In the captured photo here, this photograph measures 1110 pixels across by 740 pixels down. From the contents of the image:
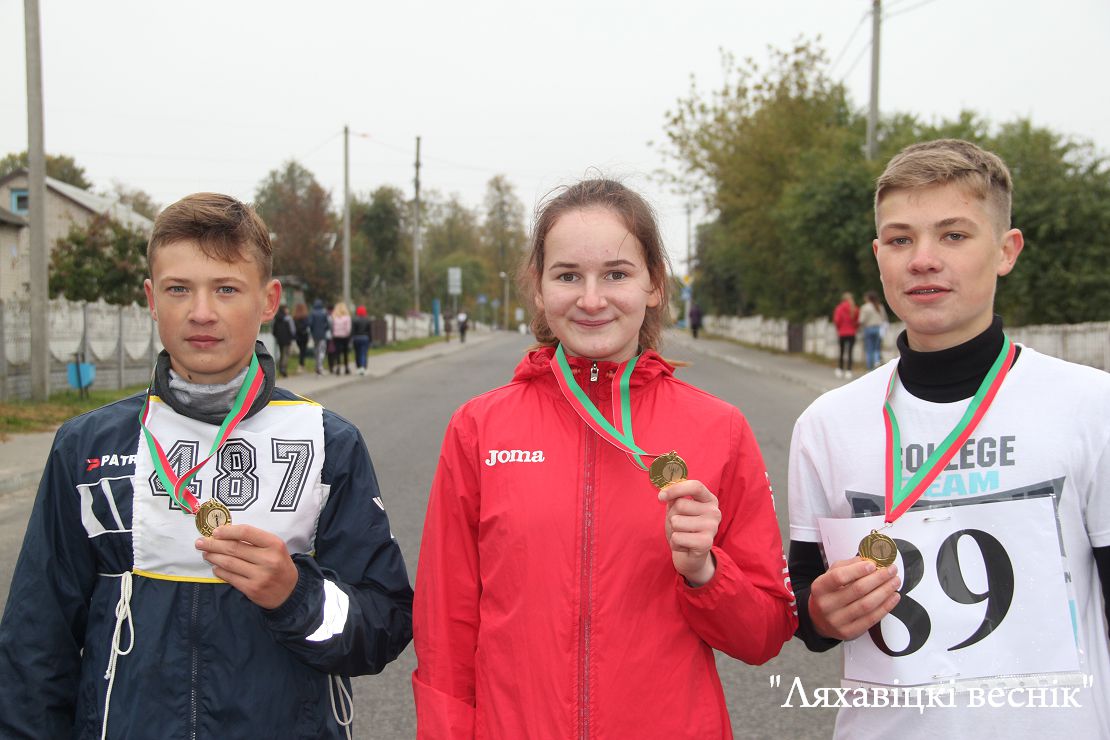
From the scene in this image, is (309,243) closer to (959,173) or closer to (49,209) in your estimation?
(49,209)

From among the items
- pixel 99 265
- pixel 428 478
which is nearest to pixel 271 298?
pixel 428 478

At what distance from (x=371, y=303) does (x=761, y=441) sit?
119ft

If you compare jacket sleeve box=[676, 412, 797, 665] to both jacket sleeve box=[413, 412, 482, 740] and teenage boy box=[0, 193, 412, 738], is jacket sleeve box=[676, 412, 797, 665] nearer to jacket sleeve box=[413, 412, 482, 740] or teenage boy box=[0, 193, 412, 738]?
jacket sleeve box=[413, 412, 482, 740]

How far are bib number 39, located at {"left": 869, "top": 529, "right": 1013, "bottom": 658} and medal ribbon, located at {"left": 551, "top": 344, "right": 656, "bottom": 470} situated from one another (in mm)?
645

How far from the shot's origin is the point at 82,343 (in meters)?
17.6

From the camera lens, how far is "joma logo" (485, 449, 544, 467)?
2.25 metres

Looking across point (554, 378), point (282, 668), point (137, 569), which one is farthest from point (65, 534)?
point (554, 378)

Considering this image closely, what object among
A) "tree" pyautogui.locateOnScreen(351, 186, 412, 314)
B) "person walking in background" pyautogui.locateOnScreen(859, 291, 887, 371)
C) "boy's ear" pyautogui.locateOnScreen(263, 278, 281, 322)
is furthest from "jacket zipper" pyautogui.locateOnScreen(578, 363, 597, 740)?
"tree" pyautogui.locateOnScreen(351, 186, 412, 314)

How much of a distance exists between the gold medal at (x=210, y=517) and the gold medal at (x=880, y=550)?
135 cm

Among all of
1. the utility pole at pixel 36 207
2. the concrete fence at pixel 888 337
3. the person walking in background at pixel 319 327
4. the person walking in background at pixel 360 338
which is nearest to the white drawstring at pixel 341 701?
the concrete fence at pixel 888 337

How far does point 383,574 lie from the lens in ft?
7.63

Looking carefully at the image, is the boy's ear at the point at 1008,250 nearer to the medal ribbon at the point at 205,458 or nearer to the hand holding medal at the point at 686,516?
the hand holding medal at the point at 686,516

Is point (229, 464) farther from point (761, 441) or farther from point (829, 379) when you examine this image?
point (829, 379)

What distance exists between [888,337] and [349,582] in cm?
2420
